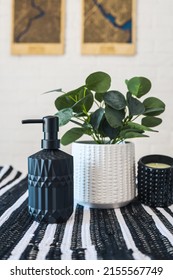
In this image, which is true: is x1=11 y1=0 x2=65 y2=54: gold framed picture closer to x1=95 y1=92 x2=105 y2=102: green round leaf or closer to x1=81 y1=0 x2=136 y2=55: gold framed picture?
x1=81 y1=0 x2=136 y2=55: gold framed picture

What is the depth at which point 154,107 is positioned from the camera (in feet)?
2.15

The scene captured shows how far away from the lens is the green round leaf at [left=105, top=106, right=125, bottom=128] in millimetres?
598

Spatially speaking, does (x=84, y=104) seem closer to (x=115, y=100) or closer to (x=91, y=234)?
(x=115, y=100)

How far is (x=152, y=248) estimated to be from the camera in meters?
0.46

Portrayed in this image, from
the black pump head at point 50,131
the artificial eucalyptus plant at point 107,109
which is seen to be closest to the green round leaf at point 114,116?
the artificial eucalyptus plant at point 107,109

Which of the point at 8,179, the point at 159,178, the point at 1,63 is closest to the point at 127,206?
the point at 159,178

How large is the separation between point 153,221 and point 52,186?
0.71 feet

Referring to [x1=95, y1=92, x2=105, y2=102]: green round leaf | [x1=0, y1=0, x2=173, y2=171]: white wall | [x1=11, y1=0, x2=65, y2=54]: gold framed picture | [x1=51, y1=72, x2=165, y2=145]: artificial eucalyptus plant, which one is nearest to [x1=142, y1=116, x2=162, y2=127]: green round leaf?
[x1=51, y1=72, x2=165, y2=145]: artificial eucalyptus plant

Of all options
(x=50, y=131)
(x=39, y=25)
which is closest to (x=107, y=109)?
(x=50, y=131)

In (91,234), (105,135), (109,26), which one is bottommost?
(91,234)

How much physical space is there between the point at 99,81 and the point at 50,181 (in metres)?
0.24

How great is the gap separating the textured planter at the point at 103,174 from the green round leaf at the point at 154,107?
0.09 metres

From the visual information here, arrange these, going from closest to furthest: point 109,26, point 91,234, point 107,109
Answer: point 91,234 < point 107,109 < point 109,26

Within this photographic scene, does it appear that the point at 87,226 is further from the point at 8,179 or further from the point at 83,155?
the point at 8,179
